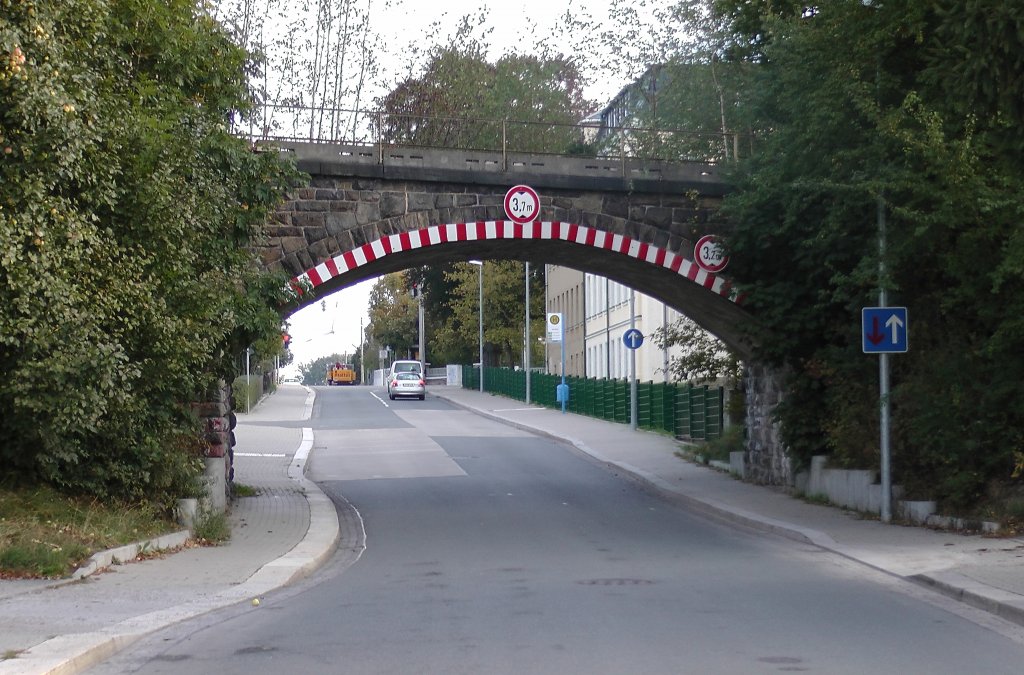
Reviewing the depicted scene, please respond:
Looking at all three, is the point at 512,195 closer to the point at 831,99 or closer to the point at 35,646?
Answer: the point at 831,99

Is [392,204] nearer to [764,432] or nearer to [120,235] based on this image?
[120,235]

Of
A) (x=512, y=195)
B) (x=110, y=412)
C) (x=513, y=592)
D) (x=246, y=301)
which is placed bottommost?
(x=513, y=592)

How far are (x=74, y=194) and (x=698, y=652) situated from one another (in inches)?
333

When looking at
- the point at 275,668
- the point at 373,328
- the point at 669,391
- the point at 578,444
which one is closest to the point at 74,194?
the point at 275,668

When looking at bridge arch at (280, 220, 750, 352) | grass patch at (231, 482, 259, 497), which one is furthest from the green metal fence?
grass patch at (231, 482, 259, 497)

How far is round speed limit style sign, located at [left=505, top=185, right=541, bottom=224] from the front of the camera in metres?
21.2

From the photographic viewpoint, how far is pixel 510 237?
21469 mm

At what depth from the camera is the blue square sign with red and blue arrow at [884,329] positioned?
16594 millimetres

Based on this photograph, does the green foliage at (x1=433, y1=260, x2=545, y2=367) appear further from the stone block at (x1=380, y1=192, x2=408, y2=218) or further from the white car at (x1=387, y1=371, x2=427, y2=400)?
the stone block at (x1=380, y1=192, x2=408, y2=218)

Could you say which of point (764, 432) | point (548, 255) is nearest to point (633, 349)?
point (548, 255)

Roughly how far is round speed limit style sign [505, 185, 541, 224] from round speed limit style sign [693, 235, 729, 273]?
9.08 ft

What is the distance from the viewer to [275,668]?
780 cm

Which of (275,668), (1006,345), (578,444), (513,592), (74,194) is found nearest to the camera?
(275,668)

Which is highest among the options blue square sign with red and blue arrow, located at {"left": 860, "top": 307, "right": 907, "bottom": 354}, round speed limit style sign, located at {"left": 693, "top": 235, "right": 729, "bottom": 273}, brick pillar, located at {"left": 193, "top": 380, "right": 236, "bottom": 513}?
round speed limit style sign, located at {"left": 693, "top": 235, "right": 729, "bottom": 273}
